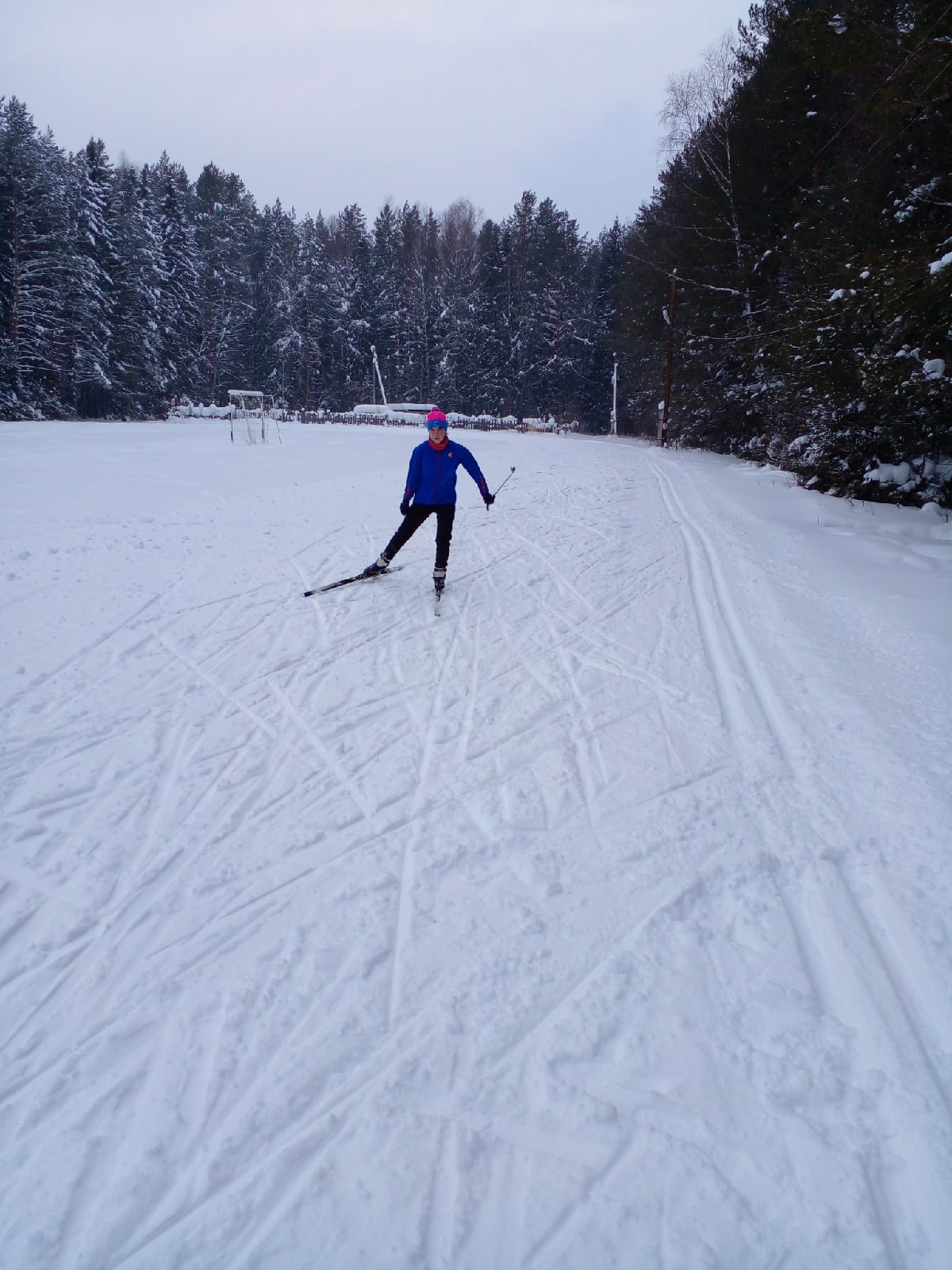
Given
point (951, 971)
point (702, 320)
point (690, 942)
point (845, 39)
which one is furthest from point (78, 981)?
point (702, 320)

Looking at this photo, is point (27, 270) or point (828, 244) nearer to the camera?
point (828, 244)

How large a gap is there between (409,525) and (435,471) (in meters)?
0.67

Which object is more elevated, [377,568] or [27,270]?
[27,270]

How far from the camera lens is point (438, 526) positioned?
7.30 metres

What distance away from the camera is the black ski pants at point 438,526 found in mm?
7227

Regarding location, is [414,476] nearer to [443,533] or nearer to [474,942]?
[443,533]

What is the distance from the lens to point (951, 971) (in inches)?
105

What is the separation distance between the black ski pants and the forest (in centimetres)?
632

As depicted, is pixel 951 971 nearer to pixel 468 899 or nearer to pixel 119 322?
pixel 468 899

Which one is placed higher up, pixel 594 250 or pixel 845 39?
pixel 594 250

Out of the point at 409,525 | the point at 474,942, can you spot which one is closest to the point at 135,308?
the point at 409,525

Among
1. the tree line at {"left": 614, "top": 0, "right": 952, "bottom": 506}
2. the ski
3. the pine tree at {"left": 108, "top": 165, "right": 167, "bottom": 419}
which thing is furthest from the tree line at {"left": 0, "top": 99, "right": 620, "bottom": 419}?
the ski

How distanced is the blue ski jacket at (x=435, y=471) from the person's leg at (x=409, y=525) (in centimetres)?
8

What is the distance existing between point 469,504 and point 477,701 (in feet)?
28.9
